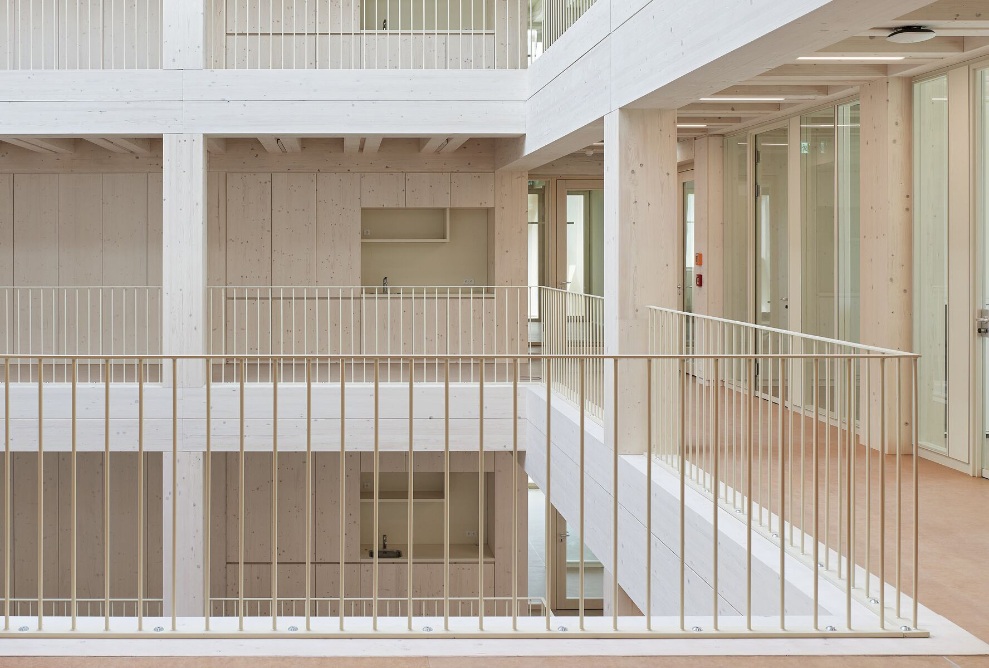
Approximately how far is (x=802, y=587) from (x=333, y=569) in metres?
9.20

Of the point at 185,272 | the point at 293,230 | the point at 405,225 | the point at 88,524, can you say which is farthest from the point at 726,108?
the point at 88,524

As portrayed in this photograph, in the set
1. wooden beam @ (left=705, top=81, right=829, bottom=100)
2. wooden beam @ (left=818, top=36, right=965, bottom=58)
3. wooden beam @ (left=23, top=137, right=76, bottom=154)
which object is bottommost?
wooden beam @ (left=818, top=36, right=965, bottom=58)

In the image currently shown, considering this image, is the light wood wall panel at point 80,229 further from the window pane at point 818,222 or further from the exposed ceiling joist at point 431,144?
the window pane at point 818,222

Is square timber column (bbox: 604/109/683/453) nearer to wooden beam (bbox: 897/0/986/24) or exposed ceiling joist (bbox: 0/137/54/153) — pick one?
wooden beam (bbox: 897/0/986/24)

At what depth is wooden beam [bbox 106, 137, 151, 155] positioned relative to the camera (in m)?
11.0

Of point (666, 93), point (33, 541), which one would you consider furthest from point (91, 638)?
point (33, 541)

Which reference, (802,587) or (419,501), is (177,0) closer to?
(419,501)

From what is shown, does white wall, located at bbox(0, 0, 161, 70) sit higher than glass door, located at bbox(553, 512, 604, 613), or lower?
higher

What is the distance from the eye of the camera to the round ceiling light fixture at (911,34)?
5633 mm

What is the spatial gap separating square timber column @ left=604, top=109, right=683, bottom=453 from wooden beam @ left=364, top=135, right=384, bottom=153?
389cm

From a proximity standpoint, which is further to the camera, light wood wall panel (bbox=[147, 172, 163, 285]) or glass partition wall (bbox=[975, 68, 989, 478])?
light wood wall panel (bbox=[147, 172, 163, 285])

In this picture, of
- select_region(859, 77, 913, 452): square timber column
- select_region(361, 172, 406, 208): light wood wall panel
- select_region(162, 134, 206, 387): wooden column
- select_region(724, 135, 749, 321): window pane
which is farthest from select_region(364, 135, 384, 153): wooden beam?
select_region(859, 77, 913, 452): square timber column

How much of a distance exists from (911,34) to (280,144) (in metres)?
7.24

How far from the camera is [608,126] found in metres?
7.14
